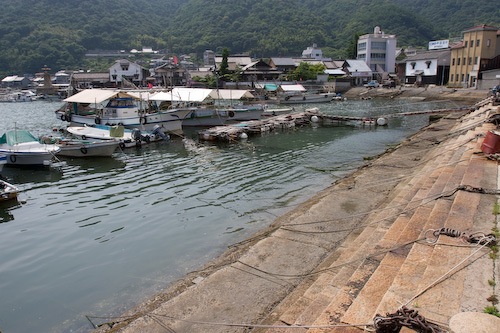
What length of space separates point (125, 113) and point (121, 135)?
680cm

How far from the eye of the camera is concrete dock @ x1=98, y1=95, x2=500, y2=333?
5.90 metres

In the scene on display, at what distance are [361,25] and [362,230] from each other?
13866cm

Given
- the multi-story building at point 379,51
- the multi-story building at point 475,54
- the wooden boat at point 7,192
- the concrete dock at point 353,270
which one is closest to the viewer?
the concrete dock at point 353,270

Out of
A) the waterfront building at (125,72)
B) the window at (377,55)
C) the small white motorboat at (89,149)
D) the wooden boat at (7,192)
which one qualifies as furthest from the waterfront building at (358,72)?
the wooden boat at (7,192)

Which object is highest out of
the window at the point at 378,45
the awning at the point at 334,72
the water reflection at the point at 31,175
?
the window at the point at 378,45

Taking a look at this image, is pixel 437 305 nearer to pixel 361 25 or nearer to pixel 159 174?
pixel 159 174

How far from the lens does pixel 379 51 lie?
97.4 m

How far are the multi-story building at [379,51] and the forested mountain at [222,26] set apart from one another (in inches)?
399

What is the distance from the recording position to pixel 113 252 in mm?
11469

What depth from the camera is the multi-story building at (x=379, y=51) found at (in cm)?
9625

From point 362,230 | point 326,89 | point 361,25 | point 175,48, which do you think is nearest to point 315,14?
point 361,25

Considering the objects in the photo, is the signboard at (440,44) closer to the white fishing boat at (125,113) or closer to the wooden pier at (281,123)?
the wooden pier at (281,123)

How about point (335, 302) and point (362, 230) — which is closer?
point (335, 302)

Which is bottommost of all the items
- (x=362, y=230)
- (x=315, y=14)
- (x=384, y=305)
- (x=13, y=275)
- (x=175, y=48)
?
(x=13, y=275)
